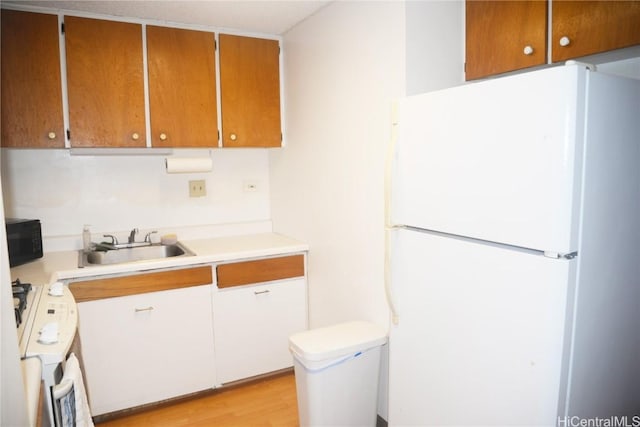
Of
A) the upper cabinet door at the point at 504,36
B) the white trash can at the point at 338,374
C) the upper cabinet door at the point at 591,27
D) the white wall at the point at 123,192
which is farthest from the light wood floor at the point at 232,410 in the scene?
the upper cabinet door at the point at 591,27

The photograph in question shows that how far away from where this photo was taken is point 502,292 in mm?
1247

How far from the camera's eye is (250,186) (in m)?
3.10

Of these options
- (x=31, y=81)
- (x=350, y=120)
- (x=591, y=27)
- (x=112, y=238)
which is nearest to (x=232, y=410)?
(x=112, y=238)

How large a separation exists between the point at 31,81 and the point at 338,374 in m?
2.13

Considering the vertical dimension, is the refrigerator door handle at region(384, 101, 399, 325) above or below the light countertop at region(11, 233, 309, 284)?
above

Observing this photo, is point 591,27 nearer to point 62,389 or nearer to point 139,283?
point 62,389

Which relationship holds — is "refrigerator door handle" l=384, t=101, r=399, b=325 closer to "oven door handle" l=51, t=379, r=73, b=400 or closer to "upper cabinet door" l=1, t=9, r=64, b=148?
"oven door handle" l=51, t=379, r=73, b=400

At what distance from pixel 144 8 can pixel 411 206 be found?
182 cm

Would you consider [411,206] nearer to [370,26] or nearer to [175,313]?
[370,26]

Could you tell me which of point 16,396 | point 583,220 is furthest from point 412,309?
point 16,396

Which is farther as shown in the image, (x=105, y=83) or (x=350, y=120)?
(x=105, y=83)

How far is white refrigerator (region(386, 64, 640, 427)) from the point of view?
112 cm

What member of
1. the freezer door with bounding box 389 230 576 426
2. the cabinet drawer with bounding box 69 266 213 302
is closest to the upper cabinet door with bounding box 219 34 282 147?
the cabinet drawer with bounding box 69 266 213 302

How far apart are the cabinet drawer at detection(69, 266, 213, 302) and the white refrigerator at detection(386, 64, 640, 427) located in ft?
4.27
